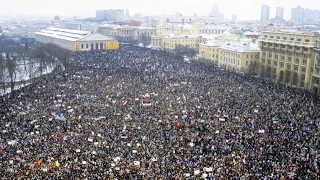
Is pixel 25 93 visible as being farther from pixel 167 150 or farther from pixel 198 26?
pixel 198 26

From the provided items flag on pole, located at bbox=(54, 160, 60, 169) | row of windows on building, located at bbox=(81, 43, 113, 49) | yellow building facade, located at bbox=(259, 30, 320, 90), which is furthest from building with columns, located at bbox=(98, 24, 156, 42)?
flag on pole, located at bbox=(54, 160, 60, 169)

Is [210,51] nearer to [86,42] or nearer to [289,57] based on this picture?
[289,57]

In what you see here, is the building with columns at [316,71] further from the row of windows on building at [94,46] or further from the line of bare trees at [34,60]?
the row of windows on building at [94,46]

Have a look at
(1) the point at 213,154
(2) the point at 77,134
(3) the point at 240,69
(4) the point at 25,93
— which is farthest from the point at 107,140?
(3) the point at 240,69

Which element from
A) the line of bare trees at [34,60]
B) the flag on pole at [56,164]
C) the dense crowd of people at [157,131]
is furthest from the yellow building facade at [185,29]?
the flag on pole at [56,164]

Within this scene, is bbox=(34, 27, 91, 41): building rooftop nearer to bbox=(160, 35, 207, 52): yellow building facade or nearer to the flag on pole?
bbox=(160, 35, 207, 52): yellow building facade
